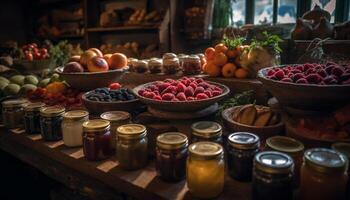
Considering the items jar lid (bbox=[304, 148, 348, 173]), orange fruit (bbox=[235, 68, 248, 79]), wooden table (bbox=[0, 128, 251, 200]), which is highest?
orange fruit (bbox=[235, 68, 248, 79])

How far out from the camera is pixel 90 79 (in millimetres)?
1861

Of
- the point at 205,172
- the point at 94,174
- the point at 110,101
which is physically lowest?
the point at 94,174

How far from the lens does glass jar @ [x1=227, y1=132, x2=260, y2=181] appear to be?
3.06 feet

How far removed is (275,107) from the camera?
4.24 ft

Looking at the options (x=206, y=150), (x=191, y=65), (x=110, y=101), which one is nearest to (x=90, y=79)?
(x=110, y=101)

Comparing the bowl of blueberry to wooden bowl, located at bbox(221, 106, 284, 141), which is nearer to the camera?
wooden bowl, located at bbox(221, 106, 284, 141)

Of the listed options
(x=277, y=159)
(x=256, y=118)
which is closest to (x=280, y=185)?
(x=277, y=159)

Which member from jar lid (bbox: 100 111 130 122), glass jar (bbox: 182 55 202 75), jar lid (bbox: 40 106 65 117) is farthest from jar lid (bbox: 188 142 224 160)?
glass jar (bbox: 182 55 202 75)

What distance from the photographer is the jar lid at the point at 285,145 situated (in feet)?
Result: 2.98

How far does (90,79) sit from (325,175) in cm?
145

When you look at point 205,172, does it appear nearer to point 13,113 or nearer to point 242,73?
point 242,73

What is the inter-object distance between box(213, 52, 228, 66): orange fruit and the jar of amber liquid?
0.90m

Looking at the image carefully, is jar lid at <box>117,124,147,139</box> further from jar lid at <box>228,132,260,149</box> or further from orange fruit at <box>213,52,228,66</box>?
orange fruit at <box>213,52,228,66</box>

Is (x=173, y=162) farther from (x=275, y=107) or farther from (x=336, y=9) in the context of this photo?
(x=336, y=9)
